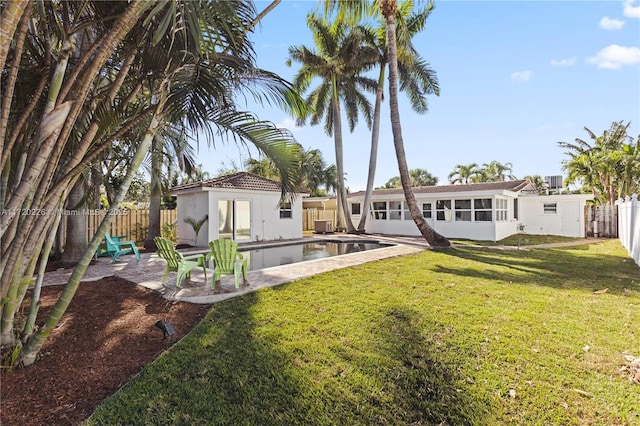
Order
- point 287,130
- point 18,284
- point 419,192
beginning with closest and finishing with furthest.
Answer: point 18,284, point 287,130, point 419,192

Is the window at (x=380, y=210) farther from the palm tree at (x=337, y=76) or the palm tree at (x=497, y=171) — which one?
the palm tree at (x=497, y=171)

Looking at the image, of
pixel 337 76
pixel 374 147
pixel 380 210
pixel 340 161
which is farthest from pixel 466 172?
pixel 337 76

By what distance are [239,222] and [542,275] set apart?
44.4 ft

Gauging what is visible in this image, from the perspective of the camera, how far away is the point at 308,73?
20.5 m

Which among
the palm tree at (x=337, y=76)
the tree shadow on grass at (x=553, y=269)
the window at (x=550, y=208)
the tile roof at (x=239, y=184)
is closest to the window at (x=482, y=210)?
the tree shadow on grass at (x=553, y=269)

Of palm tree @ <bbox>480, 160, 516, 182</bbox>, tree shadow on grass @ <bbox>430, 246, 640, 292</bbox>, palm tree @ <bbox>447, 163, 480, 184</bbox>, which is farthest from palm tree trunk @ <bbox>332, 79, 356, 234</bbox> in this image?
palm tree @ <bbox>480, 160, 516, 182</bbox>

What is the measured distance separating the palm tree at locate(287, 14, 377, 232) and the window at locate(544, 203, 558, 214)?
42.2 ft

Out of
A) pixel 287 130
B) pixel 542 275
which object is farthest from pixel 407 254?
pixel 287 130

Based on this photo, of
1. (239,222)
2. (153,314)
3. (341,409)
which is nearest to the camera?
(341,409)

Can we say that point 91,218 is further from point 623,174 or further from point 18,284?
point 623,174

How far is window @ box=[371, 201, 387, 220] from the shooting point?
21.7 meters

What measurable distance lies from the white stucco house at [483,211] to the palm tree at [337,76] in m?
2.84

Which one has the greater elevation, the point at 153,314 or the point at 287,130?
the point at 287,130

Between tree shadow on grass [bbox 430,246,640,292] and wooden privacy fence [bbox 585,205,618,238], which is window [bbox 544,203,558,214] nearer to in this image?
wooden privacy fence [bbox 585,205,618,238]
